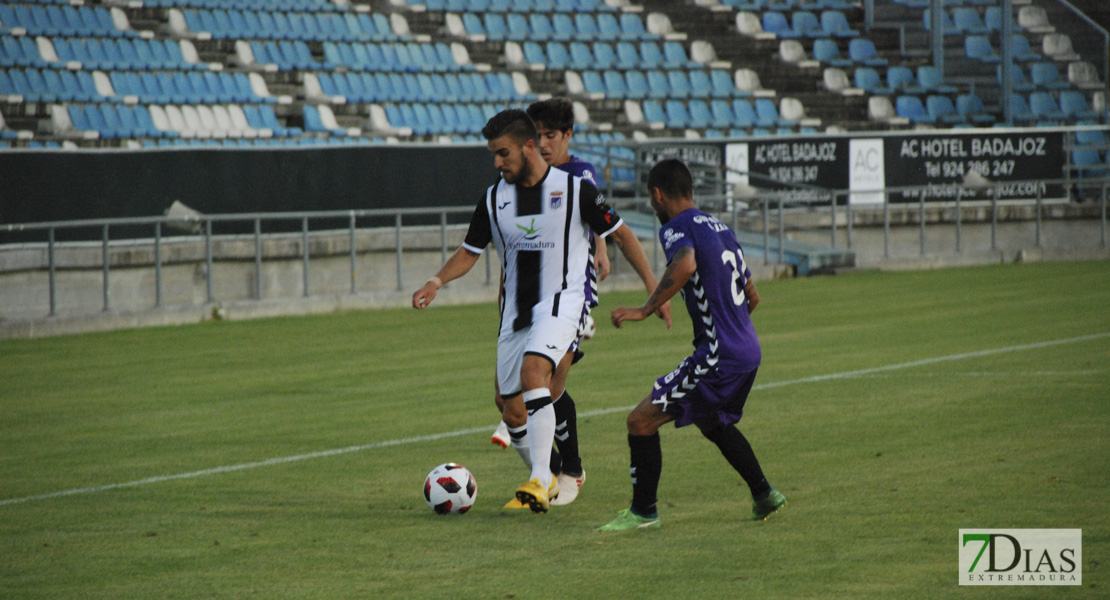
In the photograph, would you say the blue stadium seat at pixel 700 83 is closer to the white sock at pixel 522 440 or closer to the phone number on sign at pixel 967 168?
the phone number on sign at pixel 967 168

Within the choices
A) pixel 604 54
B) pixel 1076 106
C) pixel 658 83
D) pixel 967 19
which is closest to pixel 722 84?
pixel 658 83

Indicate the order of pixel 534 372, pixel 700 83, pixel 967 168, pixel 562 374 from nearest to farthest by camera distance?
pixel 534 372
pixel 562 374
pixel 967 168
pixel 700 83

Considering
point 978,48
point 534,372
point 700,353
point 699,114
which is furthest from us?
point 978,48

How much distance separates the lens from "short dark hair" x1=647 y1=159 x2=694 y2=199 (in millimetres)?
6207

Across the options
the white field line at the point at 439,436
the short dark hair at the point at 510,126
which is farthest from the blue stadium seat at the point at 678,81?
the short dark hair at the point at 510,126

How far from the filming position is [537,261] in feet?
22.3

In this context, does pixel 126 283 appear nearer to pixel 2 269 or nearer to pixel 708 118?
pixel 2 269

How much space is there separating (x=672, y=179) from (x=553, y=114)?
1.28 meters

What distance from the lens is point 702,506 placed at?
666cm

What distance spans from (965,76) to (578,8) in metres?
9.04

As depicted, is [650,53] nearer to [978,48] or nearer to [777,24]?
[777,24]

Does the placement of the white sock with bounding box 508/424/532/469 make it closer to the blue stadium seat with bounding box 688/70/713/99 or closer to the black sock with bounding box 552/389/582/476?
the black sock with bounding box 552/389/582/476

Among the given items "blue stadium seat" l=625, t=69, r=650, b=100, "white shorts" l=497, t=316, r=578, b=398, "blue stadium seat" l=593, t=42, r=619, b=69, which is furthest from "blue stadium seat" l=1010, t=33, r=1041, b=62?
"white shorts" l=497, t=316, r=578, b=398

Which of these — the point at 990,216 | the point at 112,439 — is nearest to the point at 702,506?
the point at 112,439
